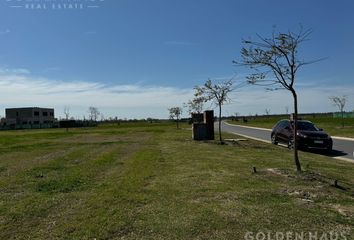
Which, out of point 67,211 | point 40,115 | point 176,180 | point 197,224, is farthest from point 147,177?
point 40,115

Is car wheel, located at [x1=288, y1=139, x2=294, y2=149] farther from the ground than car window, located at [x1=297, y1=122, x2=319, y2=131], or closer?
closer

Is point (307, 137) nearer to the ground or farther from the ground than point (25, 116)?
nearer to the ground

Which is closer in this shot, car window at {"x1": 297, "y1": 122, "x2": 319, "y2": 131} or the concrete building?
car window at {"x1": 297, "y1": 122, "x2": 319, "y2": 131}

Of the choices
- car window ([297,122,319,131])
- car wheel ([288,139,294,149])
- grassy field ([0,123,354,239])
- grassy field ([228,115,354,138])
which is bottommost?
grassy field ([0,123,354,239])

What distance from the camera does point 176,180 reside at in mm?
9680

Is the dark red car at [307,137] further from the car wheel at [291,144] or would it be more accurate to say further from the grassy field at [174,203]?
the grassy field at [174,203]

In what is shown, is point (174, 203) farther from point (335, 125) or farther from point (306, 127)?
point (335, 125)

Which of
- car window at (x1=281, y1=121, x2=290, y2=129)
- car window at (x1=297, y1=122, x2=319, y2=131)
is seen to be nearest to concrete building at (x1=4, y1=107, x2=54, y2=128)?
car window at (x1=281, y1=121, x2=290, y2=129)

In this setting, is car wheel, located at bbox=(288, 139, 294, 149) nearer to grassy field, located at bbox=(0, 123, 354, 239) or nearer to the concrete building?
grassy field, located at bbox=(0, 123, 354, 239)

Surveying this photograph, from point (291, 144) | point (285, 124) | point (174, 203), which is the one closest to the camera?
point (174, 203)

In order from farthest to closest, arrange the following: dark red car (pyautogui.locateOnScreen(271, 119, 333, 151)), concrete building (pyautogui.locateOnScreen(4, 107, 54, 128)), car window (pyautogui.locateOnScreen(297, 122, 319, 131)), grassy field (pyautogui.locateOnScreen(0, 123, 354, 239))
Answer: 1. concrete building (pyautogui.locateOnScreen(4, 107, 54, 128))
2. car window (pyautogui.locateOnScreen(297, 122, 319, 131))
3. dark red car (pyautogui.locateOnScreen(271, 119, 333, 151))
4. grassy field (pyautogui.locateOnScreen(0, 123, 354, 239))

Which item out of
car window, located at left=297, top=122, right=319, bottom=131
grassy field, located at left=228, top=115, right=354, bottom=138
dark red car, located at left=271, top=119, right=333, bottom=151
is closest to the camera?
dark red car, located at left=271, top=119, right=333, bottom=151

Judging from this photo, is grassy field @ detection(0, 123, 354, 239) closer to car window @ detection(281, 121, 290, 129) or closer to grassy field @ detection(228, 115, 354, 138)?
car window @ detection(281, 121, 290, 129)

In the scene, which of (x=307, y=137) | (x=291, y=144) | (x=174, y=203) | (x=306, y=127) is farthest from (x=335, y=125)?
(x=174, y=203)
